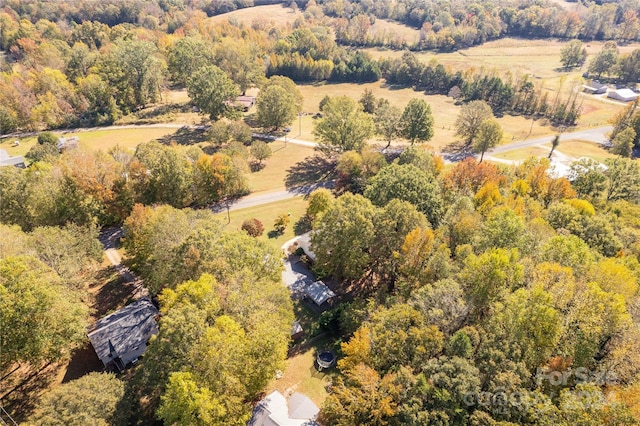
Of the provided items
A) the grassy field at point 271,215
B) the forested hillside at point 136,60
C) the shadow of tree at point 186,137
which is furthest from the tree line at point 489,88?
the grassy field at point 271,215

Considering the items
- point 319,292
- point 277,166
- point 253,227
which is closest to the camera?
point 319,292

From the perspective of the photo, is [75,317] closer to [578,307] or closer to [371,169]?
[578,307]

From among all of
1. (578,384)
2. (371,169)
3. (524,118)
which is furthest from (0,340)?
(524,118)

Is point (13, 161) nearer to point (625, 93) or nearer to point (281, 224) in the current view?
point (281, 224)

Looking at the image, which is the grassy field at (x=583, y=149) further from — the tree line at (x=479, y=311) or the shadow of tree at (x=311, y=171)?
the shadow of tree at (x=311, y=171)

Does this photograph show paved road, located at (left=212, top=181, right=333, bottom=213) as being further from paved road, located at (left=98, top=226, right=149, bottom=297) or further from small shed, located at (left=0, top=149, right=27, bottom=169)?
small shed, located at (left=0, top=149, right=27, bottom=169)

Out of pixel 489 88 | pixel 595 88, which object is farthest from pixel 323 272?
pixel 595 88

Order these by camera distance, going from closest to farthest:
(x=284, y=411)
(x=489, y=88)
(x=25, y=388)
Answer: (x=284, y=411)
(x=25, y=388)
(x=489, y=88)
